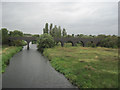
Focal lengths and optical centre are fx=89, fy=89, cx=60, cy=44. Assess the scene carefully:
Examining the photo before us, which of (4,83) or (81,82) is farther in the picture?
(4,83)

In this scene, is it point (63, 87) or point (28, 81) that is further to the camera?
point (28, 81)

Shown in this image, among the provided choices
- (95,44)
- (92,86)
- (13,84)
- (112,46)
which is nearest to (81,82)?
(92,86)

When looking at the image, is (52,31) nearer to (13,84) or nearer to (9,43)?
(9,43)

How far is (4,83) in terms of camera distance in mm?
14883

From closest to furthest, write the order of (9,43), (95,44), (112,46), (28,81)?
(28,81), (112,46), (9,43), (95,44)

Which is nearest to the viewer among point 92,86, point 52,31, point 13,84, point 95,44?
point 92,86

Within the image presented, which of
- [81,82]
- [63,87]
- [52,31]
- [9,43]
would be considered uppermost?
[52,31]

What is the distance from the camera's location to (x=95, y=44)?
70562mm

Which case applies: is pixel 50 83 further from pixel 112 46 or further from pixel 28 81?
pixel 112 46

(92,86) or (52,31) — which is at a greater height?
(52,31)

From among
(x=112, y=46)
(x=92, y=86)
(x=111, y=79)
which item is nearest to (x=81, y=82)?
(x=92, y=86)

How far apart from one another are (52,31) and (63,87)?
69.0m

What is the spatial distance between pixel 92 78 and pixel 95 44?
200ft

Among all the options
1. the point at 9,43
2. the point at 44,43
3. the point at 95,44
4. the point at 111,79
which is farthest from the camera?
the point at 95,44
